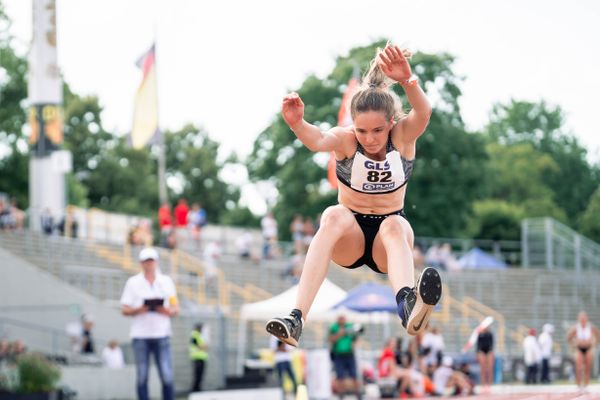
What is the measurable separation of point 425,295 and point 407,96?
1.31m

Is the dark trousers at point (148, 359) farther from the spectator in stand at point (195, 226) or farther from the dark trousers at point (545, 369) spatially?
the spectator in stand at point (195, 226)

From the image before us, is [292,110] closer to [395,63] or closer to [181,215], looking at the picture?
[395,63]

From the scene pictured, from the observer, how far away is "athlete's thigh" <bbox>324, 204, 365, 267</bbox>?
8.34m

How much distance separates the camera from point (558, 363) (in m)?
32.5

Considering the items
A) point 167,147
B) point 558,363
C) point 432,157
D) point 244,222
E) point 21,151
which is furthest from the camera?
point 167,147

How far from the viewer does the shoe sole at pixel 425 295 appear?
782 cm

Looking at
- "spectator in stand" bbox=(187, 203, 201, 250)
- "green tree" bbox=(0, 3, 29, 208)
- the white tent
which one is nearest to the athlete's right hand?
the white tent

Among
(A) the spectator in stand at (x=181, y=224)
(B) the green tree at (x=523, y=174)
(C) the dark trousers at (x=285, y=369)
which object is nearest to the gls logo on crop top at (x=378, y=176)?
(C) the dark trousers at (x=285, y=369)

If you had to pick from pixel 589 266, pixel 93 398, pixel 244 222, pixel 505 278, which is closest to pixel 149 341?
pixel 93 398

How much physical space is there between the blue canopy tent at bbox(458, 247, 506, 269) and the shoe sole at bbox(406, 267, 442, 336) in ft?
111

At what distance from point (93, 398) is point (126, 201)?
148 feet

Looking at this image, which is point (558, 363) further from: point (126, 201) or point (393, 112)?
point (126, 201)

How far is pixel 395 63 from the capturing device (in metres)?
7.81

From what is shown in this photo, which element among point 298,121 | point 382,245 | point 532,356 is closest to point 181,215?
point 532,356
